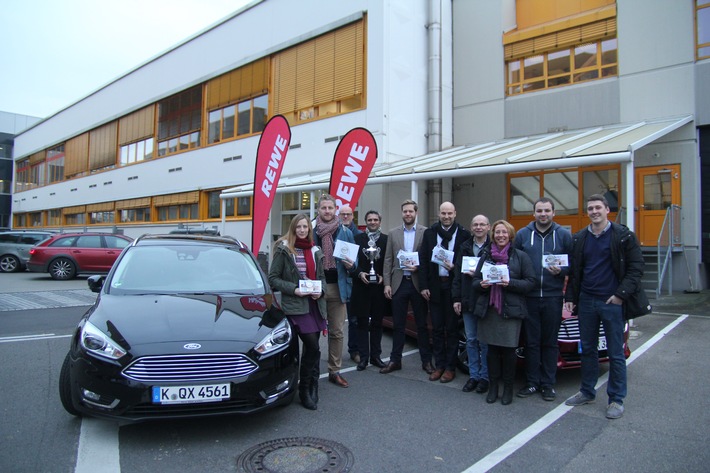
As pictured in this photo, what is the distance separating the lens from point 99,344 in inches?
143

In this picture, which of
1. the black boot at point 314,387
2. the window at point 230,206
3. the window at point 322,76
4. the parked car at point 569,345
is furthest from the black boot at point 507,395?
the window at point 230,206

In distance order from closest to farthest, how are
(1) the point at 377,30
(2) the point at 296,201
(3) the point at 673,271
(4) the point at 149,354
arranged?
(4) the point at 149,354, (3) the point at 673,271, (1) the point at 377,30, (2) the point at 296,201

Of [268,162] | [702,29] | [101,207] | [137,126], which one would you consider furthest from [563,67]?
[101,207]

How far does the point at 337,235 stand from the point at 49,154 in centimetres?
3867

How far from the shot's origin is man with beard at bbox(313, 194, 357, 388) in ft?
16.9

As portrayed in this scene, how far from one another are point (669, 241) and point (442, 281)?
25.6 feet

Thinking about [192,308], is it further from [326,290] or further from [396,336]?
[396,336]

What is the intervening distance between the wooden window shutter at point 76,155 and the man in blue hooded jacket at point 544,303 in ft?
106

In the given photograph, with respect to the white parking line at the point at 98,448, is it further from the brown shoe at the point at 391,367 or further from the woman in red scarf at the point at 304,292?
the brown shoe at the point at 391,367

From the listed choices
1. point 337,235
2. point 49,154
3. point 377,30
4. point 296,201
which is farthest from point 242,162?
point 49,154

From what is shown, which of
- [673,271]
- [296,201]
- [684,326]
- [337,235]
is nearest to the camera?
[337,235]

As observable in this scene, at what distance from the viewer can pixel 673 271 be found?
11.2 metres

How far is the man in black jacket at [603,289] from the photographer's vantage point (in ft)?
13.9

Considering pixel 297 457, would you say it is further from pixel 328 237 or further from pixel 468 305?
pixel 328 237
